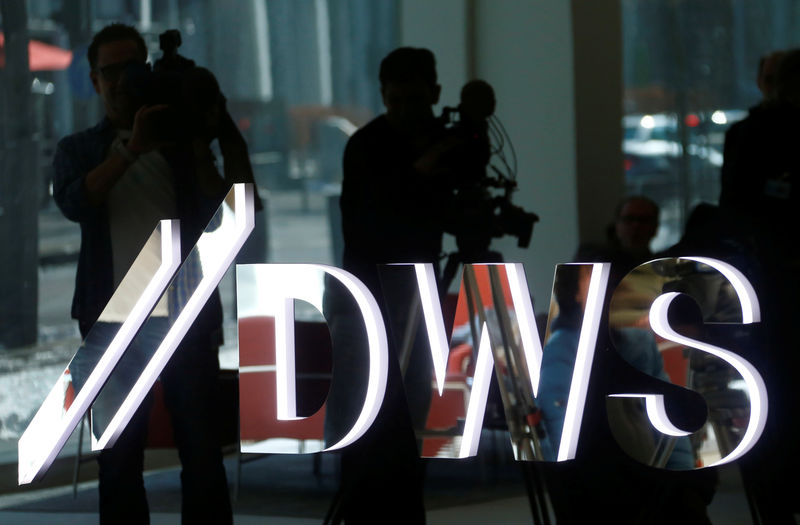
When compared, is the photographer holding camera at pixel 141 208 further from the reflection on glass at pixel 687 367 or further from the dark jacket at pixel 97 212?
the reflection on glass at pixel 687 367

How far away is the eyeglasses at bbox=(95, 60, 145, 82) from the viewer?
2.99 metres

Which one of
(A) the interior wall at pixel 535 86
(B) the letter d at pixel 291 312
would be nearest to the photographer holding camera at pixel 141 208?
(B) the letter d at pixel 291 312

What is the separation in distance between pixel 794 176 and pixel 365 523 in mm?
1448

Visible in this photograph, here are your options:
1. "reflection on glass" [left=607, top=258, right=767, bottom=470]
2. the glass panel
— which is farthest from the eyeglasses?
the glass panel

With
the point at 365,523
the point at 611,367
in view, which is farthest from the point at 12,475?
the point at 611,367

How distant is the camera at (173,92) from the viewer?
2955 mm

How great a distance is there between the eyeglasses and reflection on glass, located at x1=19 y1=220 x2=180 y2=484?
1.50 feet

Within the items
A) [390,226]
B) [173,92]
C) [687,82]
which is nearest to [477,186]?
[390,226]

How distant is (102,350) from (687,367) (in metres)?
1.41

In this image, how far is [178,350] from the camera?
2.93 m

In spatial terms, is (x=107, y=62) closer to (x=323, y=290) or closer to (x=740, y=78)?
(x=323, y=290)

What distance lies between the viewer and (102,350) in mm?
2754

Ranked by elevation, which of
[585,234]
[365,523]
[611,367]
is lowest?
[365,523]

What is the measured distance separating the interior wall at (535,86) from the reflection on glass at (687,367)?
23.0 inches
